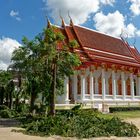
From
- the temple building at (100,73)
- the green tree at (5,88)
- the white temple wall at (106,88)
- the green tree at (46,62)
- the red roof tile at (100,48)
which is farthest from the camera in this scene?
the red roof tile at (100,48)

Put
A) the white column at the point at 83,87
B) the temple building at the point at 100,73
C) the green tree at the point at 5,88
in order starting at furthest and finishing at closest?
the temple building at the point at 100,73 → the white column at the point at 83,87 → the green tree at the point at 5,88

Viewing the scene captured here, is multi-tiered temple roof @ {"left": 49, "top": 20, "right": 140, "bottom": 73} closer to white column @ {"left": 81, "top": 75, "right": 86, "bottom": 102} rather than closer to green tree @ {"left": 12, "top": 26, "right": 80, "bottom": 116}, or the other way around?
white column @ {"left": 81, "top": 75, "right": 86, "bottom": 102}

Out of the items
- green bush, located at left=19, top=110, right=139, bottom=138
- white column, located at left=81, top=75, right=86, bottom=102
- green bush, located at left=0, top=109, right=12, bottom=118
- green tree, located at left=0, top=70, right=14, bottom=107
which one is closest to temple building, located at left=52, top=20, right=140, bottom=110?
white column, located at left=81, top=75, right=86, bottom=102

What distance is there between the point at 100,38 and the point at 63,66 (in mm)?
19949

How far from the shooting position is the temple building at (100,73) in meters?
31.1

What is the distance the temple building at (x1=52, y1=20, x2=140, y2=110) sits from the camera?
3108 centimetres

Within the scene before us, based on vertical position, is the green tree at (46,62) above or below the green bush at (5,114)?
above

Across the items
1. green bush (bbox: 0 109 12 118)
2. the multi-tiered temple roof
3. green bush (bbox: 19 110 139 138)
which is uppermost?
the multi-tiered temple roof

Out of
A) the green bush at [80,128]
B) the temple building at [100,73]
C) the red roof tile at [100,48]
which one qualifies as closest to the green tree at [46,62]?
the green bush at [80,128]

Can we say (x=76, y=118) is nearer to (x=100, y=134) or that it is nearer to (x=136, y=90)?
(x=100, y=134)

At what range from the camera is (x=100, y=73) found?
34.3 m

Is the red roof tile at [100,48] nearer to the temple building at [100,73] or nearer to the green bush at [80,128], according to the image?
the temple building at [100,73]

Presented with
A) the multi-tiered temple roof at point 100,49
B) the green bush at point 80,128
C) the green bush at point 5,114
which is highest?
the multi-tiered temple roof at point 100,49

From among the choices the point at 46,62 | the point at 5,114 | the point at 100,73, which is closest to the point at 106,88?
the point at 100,73
